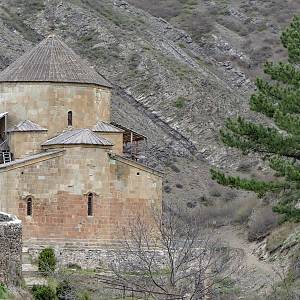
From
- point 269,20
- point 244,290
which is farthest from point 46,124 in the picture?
point 269,20

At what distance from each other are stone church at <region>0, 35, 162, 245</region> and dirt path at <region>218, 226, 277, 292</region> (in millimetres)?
4348

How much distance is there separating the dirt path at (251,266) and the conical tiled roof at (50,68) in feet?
29.2

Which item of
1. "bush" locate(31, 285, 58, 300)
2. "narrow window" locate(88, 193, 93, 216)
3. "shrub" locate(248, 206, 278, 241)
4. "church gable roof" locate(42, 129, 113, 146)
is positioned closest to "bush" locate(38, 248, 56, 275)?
"narrow window" locate(88, 193, 93, 216)

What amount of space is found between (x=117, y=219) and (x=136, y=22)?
4210 cm

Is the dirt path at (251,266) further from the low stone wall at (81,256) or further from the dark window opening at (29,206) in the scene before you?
the dark window opening at (29,206)

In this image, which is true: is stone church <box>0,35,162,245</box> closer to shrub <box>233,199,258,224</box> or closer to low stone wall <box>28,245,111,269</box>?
low stone wall <box>28,245,111,269</box>

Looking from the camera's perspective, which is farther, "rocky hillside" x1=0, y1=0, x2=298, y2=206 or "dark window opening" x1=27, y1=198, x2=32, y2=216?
"rocky hillside" x1=0, y1=0, x2=298, y2=206

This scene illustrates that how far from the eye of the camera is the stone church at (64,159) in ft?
116

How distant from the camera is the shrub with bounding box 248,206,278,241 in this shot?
1751 inches

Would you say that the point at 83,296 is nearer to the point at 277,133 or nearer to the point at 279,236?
the point at 277,133

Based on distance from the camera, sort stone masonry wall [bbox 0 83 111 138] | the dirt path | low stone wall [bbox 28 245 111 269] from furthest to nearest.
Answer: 1. stone masonry wall [bbox 0 83 111 138]
2. low stone wall [bbox 28 245 111 269]
3. the dirt path

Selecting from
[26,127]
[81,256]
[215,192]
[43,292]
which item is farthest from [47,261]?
[215,192]

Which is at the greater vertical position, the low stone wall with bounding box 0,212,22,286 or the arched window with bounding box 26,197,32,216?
the arched window with bounding box 26,197,32,216

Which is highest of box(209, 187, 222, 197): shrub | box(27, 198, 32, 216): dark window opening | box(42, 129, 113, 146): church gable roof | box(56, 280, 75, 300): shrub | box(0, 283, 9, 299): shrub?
box(42, 129, 113, 146): church gable roof
